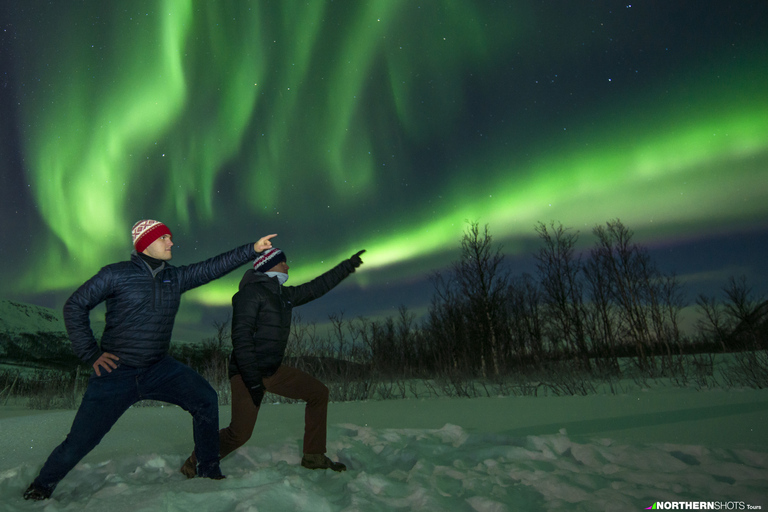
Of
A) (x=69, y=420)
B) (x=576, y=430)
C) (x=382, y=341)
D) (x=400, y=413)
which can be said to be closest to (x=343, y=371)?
(x=400, y=413)

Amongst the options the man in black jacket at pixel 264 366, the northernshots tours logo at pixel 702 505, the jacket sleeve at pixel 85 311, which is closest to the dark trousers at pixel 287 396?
the man in black jacket at pixel 264 366

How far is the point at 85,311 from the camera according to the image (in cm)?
284

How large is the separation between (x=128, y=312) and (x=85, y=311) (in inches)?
10.2

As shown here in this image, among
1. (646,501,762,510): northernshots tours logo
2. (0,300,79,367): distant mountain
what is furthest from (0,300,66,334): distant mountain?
(646,501,762,510): northernshots tours logo

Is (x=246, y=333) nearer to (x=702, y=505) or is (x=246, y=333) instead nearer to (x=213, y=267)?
(x=213, y=267)

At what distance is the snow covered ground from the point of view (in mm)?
2484

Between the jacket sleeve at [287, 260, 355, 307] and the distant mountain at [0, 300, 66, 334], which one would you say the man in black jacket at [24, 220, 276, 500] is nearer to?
the jacket sleeve at [287, 260, 355, 307]

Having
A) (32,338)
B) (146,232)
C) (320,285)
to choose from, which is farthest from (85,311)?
(32,338)

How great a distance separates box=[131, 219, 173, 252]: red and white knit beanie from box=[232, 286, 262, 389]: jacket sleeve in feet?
2.38

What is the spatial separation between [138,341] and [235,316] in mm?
687

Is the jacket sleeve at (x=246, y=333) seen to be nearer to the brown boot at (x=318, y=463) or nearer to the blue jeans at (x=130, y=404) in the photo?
the blue jeans at (x=130, y=404)

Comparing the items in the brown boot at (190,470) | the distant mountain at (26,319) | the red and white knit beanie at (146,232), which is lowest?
the brown boot at (190,470)

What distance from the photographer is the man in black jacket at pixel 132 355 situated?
2707 millimetres

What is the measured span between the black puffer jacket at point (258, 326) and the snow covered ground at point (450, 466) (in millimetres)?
721
